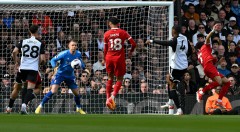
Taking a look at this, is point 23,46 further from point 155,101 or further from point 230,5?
point 230,5

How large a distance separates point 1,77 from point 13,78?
1.02 ft

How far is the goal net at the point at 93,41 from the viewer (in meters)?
18.7

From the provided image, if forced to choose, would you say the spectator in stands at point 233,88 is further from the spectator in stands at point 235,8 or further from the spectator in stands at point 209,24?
the spectator in stands at point 235,8

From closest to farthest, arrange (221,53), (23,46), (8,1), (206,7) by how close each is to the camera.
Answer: (23,46)
(8,1)
(221,53)
(206,7)

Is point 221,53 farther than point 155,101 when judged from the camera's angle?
Yes

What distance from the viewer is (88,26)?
2003 cm

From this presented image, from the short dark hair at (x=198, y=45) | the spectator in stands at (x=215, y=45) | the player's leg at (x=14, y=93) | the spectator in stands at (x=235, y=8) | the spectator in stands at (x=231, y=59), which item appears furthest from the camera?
the spectator in stands at (x=235, y=8)

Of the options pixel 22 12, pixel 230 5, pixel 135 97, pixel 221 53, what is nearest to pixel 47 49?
pixel 22 12

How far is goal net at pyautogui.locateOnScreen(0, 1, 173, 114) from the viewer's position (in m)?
18.7

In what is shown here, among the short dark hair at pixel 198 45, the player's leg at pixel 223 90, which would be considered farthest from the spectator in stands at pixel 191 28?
the player's leg at pixel 223 90

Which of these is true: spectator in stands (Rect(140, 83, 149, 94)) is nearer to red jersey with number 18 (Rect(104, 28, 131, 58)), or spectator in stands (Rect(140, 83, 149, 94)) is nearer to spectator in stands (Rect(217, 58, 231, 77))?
spectator in stands (Rect(217, 58, 231, 77))

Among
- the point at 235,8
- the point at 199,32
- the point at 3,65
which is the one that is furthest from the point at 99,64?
the point at 235,8

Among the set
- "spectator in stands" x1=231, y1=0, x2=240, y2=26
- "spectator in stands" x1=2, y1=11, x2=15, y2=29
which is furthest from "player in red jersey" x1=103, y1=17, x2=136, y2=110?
"spectator in stands" x1=231, y1=0, x2=240, y2=26

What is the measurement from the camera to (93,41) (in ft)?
65.7
